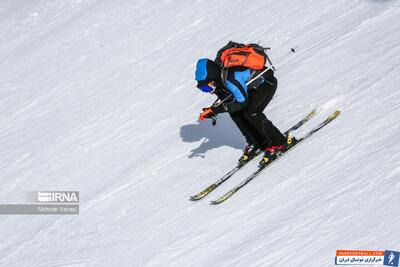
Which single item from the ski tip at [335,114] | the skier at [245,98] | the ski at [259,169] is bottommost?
the ski at [259,169]

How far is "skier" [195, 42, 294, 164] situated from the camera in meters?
8.81

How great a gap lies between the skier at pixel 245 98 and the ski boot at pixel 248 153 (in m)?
0.17

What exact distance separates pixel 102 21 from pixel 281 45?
842 cm

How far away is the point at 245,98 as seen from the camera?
8844mm

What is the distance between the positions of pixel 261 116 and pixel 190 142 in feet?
9.64

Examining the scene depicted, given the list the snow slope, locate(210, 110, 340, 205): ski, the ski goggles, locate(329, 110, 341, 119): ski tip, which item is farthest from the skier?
locate(329, 110, 341, 119): ski tip

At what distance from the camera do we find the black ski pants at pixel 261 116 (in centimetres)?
905

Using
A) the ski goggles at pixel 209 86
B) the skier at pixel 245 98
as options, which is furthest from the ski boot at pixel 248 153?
the ski goggles at pixel 209 86

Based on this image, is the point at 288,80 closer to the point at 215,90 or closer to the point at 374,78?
the point at 374,78

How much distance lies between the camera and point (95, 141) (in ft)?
45.0

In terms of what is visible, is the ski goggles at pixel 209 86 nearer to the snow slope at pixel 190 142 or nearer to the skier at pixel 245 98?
the skier at pixel 245 98

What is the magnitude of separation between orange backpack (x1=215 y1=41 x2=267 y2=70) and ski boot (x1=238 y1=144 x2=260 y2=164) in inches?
55.0

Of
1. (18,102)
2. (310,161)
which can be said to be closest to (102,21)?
(18,102)

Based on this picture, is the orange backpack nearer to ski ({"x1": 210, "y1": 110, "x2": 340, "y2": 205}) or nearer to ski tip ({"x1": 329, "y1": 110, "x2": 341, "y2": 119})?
ski ({"x1": 210, "y1": 110, "x2": 340, "y2": 205})
